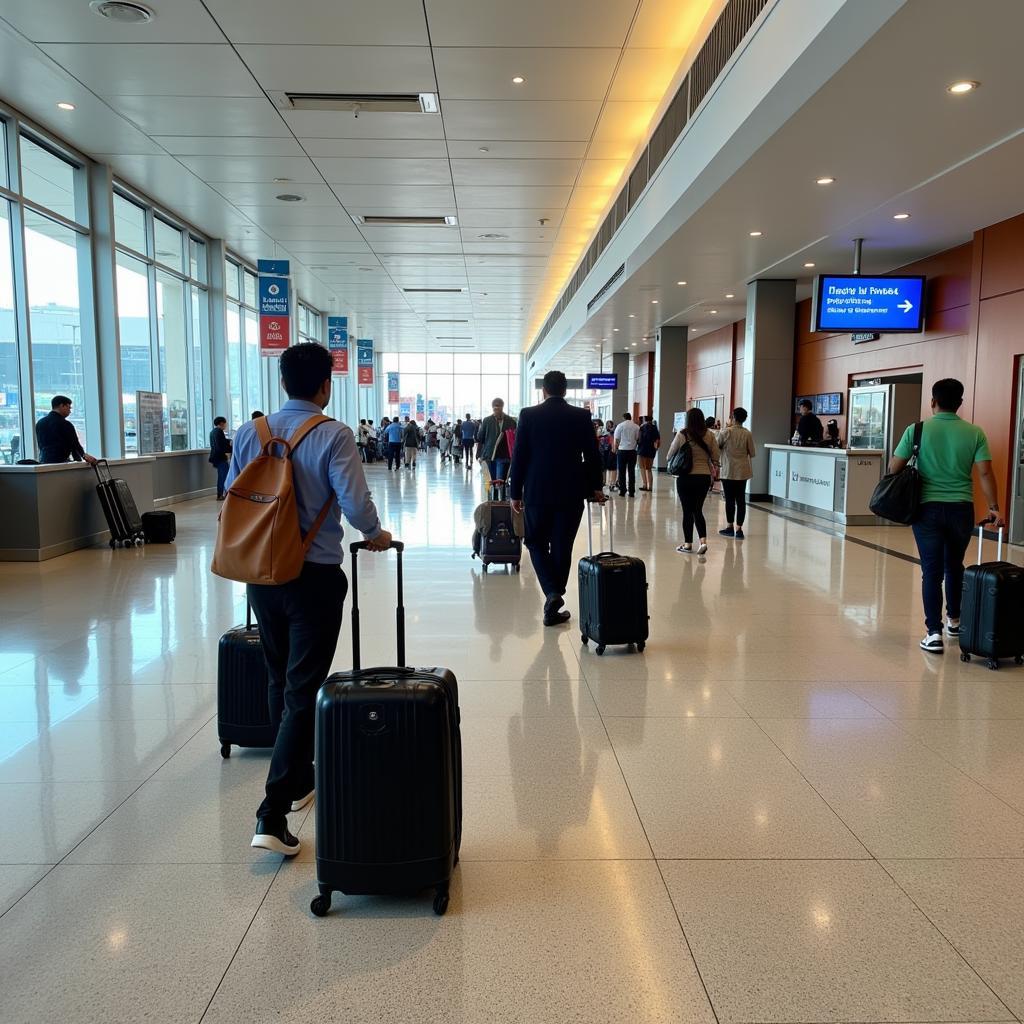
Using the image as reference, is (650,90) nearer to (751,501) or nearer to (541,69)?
(541,69)

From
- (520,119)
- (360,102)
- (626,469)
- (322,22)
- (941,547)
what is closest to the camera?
(941,547)

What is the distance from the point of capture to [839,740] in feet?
13.6

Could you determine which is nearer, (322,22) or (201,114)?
(322,22)

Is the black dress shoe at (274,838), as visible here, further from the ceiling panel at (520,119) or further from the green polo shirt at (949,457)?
the ceiling panel at (520,119)

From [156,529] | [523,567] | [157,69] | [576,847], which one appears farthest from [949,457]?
[156,529]

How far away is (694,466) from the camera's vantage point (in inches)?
394

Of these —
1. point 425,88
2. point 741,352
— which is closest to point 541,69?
point 425,88

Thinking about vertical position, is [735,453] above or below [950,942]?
above

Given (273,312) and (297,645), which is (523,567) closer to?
(297,645)

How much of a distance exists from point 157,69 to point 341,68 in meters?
1.98

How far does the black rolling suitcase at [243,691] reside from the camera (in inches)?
147

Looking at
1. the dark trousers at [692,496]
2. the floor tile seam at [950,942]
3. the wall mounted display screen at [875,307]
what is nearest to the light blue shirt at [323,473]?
the floor tile seam at [950,942]

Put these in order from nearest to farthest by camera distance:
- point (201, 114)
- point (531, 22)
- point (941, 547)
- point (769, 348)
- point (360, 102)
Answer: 1. point (941, 547)
2. point (531, 22)
3. point (360, 102)
4. point (201, 114)
5. point (769, 348)

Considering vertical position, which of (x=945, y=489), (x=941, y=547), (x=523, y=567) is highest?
(x=945, y=489)
